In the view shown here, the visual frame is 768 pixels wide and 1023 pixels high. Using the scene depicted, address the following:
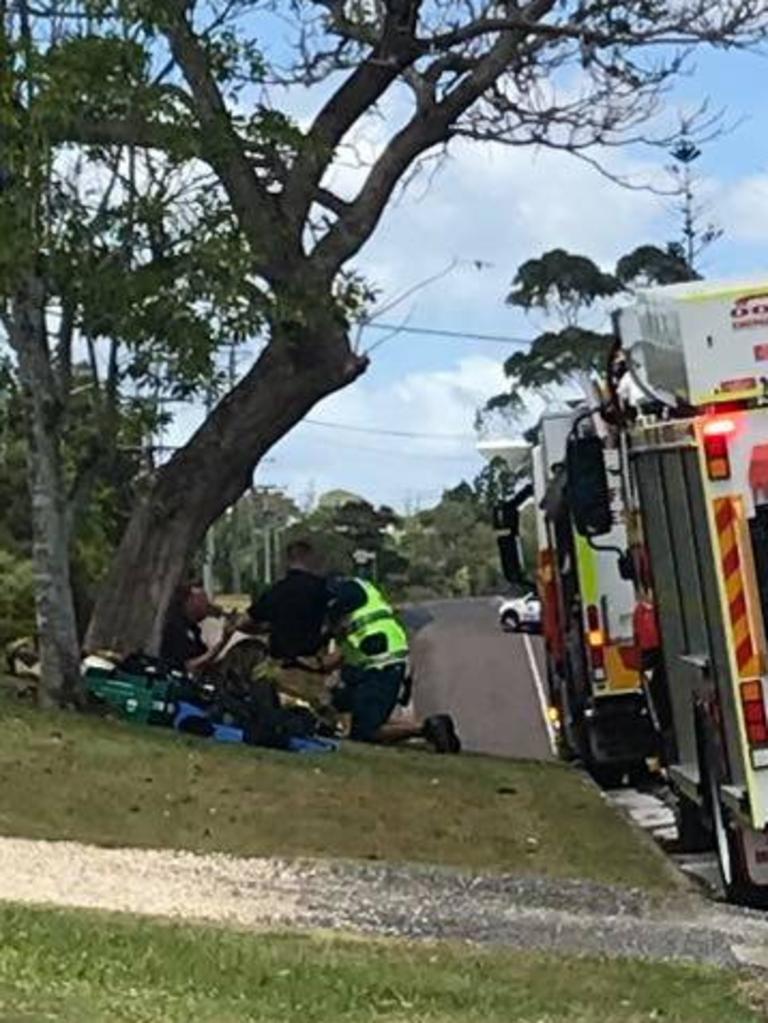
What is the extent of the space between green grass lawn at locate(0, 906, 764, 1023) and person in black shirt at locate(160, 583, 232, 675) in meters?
11.9

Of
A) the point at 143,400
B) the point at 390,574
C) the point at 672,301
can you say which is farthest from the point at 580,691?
the point at 390,574

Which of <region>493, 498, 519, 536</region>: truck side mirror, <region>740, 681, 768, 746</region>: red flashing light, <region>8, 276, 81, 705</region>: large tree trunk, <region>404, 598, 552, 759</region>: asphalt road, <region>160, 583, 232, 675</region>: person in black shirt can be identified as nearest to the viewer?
<region>740, 681, 768, 746</region>: red flashing light

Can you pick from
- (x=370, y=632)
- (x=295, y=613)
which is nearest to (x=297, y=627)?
(x=295, y=613)

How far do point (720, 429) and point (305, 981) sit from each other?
364 cm

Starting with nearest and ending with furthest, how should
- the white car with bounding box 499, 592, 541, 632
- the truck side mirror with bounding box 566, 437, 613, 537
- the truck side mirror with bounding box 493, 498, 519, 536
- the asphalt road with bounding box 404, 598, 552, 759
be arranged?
the truck side mirror with bounding box 566, 437, 613, 537 → the truck side mirror with bounding box 493, 498, 519, 536 → the asphalt road with bounding box 404, 598, 552, 759 → the white car with bounding box 499, 592, 541, 632

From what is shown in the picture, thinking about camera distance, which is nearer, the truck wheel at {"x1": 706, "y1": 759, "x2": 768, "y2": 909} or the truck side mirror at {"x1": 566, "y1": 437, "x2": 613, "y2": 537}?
the truck wheel at {"x1": 706, "y1": 759, "x2": 768, "y2": 909}

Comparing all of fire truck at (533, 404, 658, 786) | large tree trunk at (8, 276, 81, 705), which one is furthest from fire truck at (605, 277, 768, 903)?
large tree trunk at (8, 276, 81, 705)

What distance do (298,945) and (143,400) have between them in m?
10.1

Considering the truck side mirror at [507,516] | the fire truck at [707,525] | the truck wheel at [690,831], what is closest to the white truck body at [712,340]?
the fire truck at [707,525]

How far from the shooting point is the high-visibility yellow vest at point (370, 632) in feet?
64.7

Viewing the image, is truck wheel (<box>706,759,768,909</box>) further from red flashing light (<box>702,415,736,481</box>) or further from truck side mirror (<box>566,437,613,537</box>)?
truck side mirror (<box>566,437,613,537</box>)

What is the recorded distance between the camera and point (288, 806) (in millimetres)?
14758

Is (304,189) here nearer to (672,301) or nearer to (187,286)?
(187,286)

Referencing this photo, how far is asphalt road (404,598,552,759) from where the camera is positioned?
104ft
